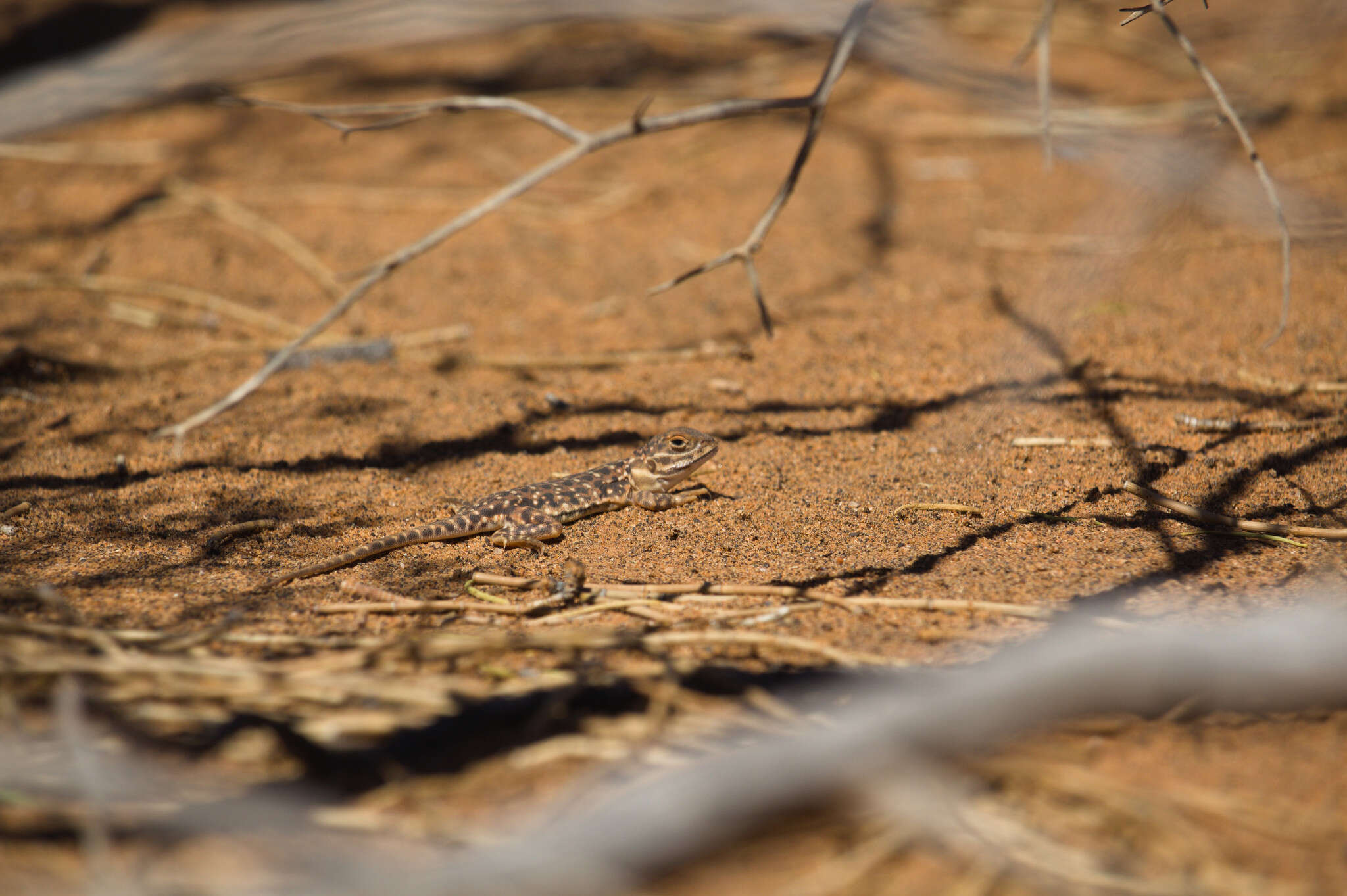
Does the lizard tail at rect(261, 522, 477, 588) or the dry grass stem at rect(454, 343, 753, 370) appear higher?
the dry grass stem at rect(454, 343, 753, 370)

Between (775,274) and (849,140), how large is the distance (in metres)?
3.62

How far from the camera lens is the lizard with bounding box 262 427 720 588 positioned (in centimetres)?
422

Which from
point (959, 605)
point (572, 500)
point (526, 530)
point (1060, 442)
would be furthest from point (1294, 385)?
point (526, 530)

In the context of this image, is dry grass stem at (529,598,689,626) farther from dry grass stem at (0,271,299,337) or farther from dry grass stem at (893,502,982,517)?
dry grass stem at (0,271,299,337)

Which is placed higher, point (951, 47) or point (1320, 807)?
point (951, 47)

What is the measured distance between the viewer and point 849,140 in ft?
33.4

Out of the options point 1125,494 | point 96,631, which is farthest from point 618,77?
point 96,631

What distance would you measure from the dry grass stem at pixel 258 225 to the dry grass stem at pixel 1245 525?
636 centimetres

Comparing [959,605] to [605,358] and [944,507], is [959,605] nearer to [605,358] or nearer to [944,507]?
[944,507]

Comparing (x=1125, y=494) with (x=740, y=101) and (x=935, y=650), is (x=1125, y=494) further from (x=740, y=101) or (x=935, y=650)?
(x=740, y=101)

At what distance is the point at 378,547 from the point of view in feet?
13.2

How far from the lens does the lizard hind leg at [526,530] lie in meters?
4.26

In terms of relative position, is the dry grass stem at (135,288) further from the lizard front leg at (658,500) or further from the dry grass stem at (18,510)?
the lizard front leg at (658,500)

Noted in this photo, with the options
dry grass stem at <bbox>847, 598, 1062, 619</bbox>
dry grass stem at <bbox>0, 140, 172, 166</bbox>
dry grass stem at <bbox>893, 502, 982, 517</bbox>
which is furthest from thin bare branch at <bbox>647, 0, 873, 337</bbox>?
dry grass stem at <bbox>0, 140, 172, 166</bbox>
